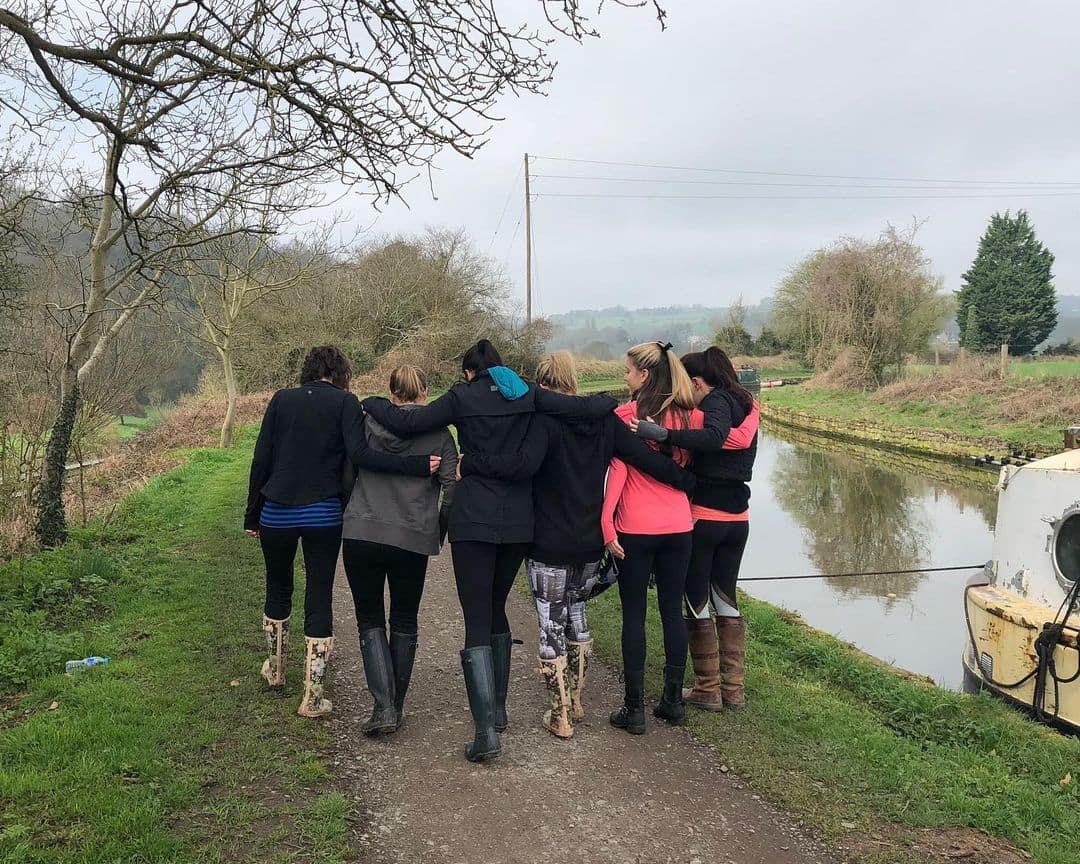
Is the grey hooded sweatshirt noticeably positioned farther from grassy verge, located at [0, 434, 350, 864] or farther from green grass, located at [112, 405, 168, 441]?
green grass, located at [112, 405, 168, 441]

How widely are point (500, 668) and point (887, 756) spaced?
2042 millimetres

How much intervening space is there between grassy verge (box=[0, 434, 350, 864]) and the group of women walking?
497mm

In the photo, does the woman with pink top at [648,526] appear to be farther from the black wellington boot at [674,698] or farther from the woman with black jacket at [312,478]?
the woman with black jacket at [312,478]

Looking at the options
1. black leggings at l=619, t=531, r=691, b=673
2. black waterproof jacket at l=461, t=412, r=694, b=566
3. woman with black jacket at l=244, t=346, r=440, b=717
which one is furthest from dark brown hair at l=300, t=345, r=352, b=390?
black leggings at l=619, t=531, r=691, b=673

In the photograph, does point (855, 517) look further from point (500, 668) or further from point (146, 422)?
point (146, 422)

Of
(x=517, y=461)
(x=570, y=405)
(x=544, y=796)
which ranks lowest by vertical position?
(x=544, y=796)

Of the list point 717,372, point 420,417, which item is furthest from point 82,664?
point 717,372

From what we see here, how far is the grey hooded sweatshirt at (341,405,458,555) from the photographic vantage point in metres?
3.81

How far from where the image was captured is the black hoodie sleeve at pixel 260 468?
4.06m

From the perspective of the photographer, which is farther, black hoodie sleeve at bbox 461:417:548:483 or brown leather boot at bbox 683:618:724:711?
brown leather boot at bbox 683:618:724:711

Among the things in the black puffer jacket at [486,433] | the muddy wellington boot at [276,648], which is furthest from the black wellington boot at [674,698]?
the muddy wellington boot at [276,648]

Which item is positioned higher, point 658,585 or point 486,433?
point 486,433

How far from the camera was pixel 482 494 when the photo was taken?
3.79 meters

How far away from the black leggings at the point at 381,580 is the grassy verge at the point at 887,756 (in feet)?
5.44
